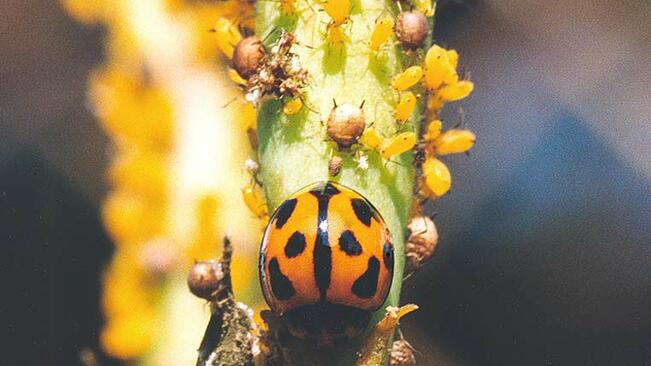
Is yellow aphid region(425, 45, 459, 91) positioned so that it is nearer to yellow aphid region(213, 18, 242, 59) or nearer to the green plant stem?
the green plant stem

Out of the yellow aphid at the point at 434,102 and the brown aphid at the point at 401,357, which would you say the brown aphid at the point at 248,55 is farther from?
the brown aphid at the point at 401,357

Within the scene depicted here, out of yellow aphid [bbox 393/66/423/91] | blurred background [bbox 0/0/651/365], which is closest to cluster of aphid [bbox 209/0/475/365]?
yellow aphid [bbox 393/66/423/91]

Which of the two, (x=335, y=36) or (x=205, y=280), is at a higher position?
(x=335, y=36)

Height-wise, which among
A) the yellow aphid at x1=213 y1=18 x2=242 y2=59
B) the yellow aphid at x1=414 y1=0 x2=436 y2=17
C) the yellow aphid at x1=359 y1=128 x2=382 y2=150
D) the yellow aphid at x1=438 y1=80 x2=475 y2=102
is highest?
the yellow aphid at x1=213 y1=18 x2=242 y2=59

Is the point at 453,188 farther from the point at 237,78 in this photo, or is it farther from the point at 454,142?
the point at 237,78

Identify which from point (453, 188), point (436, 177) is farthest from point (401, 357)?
point (453, 188)

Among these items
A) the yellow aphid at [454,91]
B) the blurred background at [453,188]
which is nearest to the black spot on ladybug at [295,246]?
the yellow aphid at [454,91]

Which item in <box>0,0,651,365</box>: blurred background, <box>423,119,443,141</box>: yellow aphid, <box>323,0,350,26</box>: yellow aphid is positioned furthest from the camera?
<box>0,0,651,365</box>: blurred background

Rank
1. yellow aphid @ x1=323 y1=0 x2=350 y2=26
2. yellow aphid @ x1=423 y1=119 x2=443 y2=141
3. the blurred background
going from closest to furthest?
yellow aphid @ x1=323 y1=0 x2=350 y2=26
yellow aphid @ x1=423 y1=119 x2=443 y2=141
the blurred background
